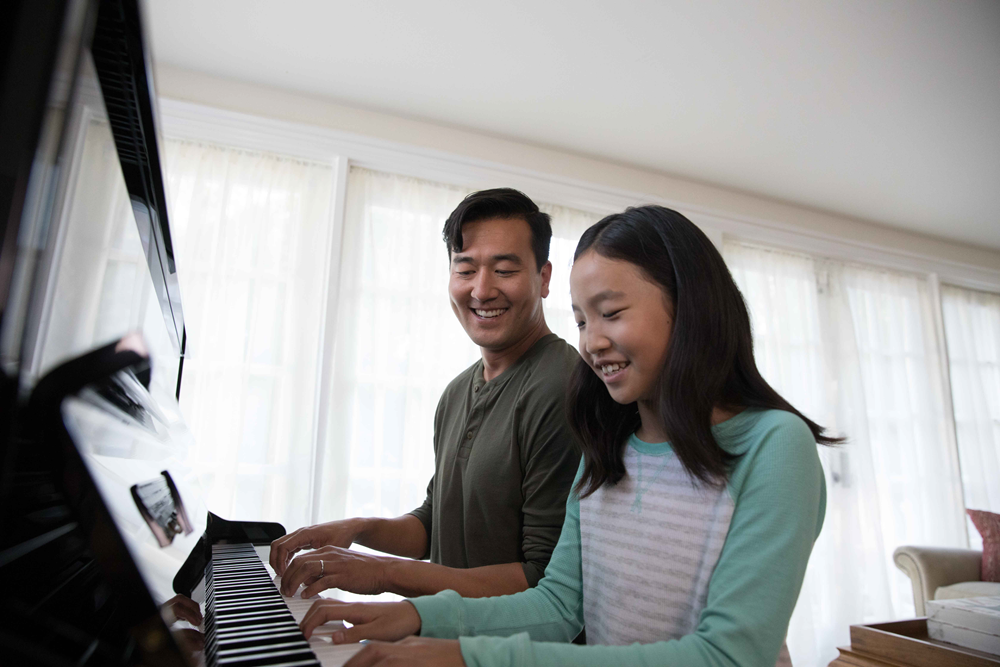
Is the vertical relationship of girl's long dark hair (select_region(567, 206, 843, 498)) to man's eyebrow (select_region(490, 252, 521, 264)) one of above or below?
below

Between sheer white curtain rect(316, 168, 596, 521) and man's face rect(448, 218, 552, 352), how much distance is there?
1726 mm

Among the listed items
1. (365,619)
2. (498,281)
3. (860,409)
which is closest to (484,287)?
(498,281)

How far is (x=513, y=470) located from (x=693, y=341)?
541mm

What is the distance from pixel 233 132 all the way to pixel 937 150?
4048 millimetres

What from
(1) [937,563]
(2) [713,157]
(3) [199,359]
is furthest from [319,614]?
(1) [937,563]

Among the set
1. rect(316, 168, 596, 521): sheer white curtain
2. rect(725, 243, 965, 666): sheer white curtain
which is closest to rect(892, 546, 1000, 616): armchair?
rect(725, 243, 965, 666): sheer white curtain

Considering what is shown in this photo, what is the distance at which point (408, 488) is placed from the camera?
10.4ft

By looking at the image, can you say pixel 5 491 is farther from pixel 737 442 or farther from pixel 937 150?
pixel 937 150

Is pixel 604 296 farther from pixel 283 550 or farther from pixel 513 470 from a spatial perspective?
pixel 283 550

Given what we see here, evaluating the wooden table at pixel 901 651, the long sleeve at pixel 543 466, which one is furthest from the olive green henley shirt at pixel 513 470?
the wooden table at pixel 901 651

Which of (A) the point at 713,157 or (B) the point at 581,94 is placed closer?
(B) the point at 581,94

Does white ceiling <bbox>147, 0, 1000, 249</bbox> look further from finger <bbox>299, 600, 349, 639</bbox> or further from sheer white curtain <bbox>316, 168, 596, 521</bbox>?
finger <bbox>299, 600, 349, 639</bbox>

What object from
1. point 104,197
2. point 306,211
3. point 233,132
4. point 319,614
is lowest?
point 319,614

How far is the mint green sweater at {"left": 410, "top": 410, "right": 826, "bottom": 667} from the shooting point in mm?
671
